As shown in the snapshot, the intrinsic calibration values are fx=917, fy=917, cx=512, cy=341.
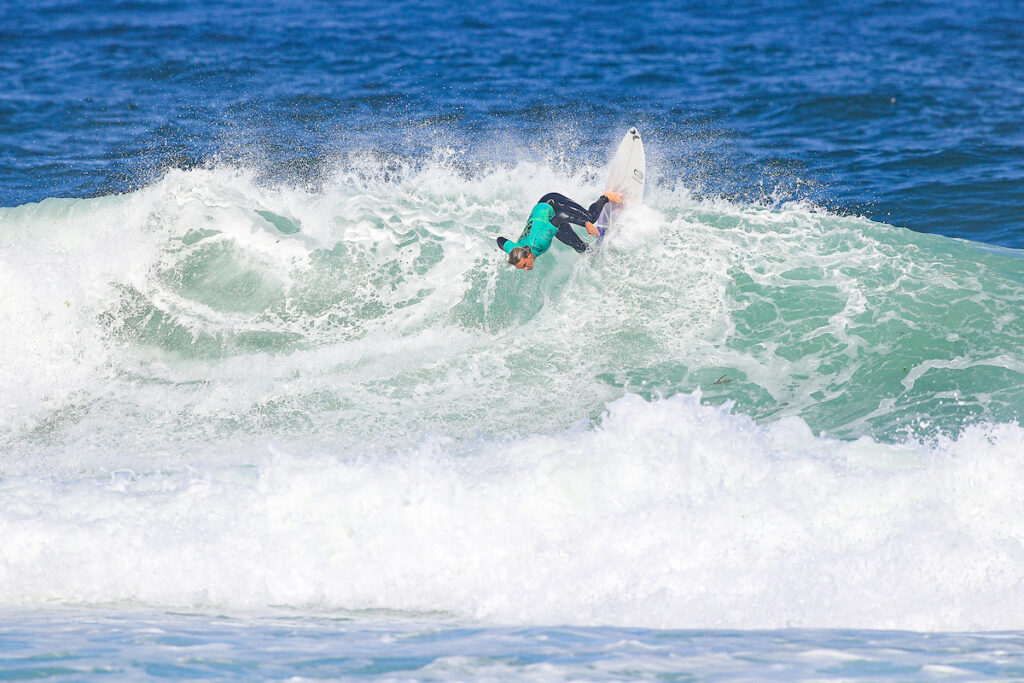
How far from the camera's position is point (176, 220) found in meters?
9.78

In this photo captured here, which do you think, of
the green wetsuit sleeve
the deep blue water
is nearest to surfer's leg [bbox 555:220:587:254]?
the green wetsuit sleeve

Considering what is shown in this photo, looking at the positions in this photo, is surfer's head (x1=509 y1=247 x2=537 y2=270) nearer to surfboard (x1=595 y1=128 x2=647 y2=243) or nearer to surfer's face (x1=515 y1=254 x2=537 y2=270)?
surfer's face (x1=515 y1=254 x2=537 y2=270)

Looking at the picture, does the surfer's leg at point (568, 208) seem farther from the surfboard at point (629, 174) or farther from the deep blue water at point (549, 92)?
the deep blue water at point (549, 92)

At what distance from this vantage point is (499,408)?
793cm

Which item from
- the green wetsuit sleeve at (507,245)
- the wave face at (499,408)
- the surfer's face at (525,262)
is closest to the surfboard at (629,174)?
the wave face at (499,408)

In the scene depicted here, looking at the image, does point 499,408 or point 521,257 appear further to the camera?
point 521,257

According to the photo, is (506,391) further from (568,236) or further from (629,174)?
(629,174)

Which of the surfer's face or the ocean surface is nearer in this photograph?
the ocean surface

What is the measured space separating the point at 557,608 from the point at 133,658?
2173mm

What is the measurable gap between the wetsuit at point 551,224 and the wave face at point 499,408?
0.50 meters

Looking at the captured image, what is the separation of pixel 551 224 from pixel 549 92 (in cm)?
969

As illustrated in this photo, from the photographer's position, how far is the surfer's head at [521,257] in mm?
8352

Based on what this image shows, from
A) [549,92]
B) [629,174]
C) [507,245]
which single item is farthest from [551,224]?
[549,92]

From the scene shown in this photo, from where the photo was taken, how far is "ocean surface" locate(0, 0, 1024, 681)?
4914 mm
